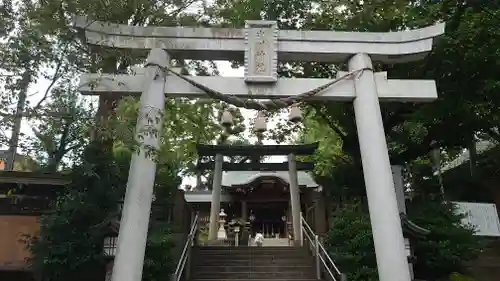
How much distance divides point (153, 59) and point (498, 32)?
24.0 ft

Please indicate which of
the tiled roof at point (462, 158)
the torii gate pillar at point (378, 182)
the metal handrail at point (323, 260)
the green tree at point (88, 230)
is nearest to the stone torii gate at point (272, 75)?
the torii gate pillar at point (378, 182)

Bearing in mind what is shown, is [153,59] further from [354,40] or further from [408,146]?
[408,146]

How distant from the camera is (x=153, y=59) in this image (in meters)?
7.40

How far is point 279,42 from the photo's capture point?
7.65 metres

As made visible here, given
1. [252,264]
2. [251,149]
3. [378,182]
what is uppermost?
[251,149]

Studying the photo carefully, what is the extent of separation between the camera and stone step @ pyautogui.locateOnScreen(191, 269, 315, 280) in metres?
9.30

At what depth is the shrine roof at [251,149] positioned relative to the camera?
13.4 meters

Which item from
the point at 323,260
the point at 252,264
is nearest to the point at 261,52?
the point at 323,260

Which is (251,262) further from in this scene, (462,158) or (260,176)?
(462,158)

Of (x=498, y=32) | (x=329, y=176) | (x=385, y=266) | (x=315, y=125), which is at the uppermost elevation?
(x=315, y=125)

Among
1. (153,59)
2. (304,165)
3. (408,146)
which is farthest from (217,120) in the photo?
(153,59)

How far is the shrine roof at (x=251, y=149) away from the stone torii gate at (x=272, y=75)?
5.86 metres

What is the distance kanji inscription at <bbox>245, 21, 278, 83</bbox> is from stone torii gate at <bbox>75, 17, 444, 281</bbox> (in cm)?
2

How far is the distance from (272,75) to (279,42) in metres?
0.71
